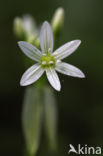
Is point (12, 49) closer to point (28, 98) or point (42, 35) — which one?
point (28, 98)

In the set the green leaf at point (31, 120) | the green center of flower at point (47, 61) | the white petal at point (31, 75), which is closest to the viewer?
the white petal at point (31, 75)

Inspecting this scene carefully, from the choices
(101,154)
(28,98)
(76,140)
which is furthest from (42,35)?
(76,140)

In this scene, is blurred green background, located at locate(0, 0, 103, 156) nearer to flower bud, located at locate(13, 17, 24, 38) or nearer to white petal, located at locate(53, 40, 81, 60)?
flower bud, located at locate(13, 17, 24, 38)

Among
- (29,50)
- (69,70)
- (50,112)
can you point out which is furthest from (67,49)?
(50,112)

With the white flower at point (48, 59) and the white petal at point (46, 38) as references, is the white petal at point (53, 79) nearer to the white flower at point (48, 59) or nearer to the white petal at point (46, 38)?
the white flower at point (48, 59)

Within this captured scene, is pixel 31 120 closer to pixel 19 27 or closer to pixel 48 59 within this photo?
pixel 48 59

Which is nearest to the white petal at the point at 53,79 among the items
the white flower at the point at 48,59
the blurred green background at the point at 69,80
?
the white flower at the point at 48,59
